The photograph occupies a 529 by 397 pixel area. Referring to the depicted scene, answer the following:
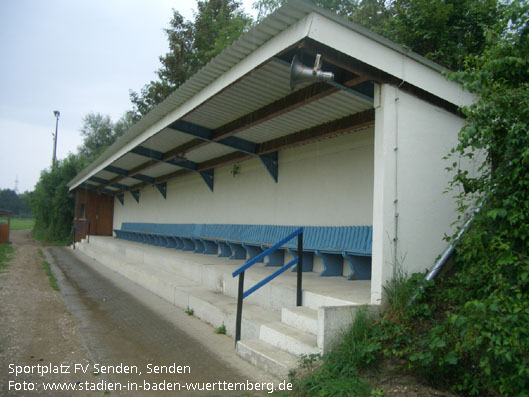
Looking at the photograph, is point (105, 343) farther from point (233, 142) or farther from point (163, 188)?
point (163, 188)

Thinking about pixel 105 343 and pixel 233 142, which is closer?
pixel 105 343

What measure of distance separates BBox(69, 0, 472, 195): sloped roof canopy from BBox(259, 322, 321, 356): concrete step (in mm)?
2800

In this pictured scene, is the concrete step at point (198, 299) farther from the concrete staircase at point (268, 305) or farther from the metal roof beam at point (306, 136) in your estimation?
the metal roof beam at point (306, 136)

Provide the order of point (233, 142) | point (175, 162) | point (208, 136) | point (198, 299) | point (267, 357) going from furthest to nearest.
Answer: point (175, 162) → point (233, 142) → point (208, 136) → point (198, 299) → point (267, 357)

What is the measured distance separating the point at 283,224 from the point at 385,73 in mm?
4599

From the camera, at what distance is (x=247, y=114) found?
25.2 feet

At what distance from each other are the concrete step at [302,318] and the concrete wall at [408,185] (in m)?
0.68

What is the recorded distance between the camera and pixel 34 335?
561 cm

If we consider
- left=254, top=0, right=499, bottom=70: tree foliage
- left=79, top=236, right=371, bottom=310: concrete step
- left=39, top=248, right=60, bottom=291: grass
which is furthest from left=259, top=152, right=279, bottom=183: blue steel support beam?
left=39, top=248, right=60, bottom=291: grass

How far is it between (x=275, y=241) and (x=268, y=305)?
2.48 meters

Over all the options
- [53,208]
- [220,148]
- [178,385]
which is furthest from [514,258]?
[53,208]

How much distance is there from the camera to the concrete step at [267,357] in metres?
3.97

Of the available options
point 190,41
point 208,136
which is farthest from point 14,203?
point 208,136

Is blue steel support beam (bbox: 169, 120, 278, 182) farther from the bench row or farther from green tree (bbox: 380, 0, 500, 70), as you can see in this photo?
green tree (bbox: 380, 0, 500, 70)
